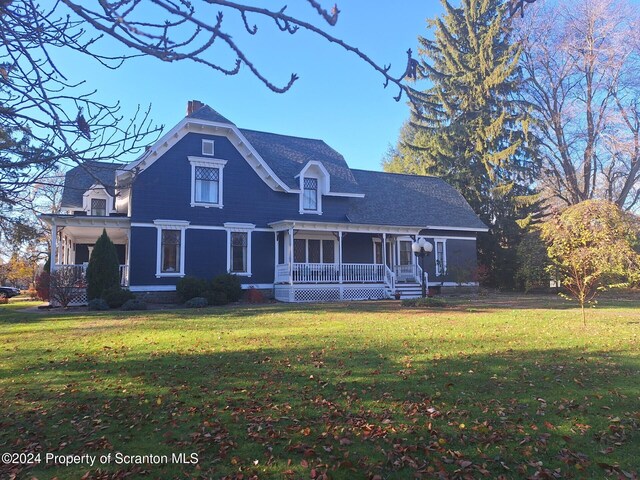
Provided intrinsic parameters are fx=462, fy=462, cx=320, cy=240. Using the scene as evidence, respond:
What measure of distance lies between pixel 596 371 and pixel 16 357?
8614mm

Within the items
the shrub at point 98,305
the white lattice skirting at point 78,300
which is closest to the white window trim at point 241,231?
the shrub at point 98,305

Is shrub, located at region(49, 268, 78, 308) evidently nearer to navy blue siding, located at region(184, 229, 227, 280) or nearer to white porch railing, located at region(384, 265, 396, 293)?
navy blue siding, located at region(184, 229, 227, 280)

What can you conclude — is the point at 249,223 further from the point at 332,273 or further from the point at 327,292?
the point at 327,292

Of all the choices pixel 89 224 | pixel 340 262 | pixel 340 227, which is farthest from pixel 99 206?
pixel 340 262

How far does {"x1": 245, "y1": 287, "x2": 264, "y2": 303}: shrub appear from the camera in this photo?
19.7 meters

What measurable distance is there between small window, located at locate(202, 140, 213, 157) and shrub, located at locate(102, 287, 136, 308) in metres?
7.03

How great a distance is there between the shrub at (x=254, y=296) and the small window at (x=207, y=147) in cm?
629

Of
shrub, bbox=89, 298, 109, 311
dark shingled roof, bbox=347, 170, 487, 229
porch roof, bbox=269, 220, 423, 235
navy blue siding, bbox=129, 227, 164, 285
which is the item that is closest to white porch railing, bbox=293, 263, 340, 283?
porch roof, bbox=269, 220, 423, 235

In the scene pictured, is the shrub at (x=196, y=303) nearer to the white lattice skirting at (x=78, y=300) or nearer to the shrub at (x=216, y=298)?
the shrub at (x=216, y=298)

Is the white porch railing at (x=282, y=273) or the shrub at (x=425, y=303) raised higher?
the white porch railing at (x=282, y=273)

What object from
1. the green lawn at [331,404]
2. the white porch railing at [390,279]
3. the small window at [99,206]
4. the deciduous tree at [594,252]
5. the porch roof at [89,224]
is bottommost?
the green lawn at [331,404]

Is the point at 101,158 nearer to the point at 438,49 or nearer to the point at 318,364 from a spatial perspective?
the point at 318,364

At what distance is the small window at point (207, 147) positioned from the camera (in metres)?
20.4

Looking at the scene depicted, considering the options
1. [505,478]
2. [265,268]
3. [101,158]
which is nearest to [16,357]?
[101,158]
